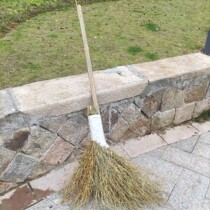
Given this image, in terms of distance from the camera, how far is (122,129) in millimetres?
3457

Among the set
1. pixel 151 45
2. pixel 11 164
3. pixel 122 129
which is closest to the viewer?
pixel 11 164

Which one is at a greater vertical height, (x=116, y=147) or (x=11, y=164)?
(x=11, y=164)

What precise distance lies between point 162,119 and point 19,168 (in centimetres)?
162

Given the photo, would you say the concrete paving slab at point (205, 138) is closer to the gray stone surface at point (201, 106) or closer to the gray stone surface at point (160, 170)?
the gray stone surface at point (201, 106)

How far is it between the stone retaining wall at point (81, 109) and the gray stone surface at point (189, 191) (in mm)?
728

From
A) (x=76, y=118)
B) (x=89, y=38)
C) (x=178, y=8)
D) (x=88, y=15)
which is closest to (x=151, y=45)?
(x=89, y=38)

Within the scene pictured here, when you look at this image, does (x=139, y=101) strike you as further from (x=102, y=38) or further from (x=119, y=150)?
(x=102, y=38)

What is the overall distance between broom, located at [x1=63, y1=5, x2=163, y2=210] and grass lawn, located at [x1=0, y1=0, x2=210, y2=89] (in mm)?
1592

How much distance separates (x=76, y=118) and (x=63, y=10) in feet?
12.5

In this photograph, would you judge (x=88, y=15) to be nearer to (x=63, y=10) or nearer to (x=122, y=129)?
(x=63, y=10)

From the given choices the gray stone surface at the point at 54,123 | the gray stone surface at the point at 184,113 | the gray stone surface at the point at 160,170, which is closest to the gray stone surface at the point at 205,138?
the gray stone surface at the point at 184,113

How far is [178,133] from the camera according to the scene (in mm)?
3756

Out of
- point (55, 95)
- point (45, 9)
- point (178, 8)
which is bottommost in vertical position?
point (178, 8)

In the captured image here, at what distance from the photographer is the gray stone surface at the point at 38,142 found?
2.90 m
